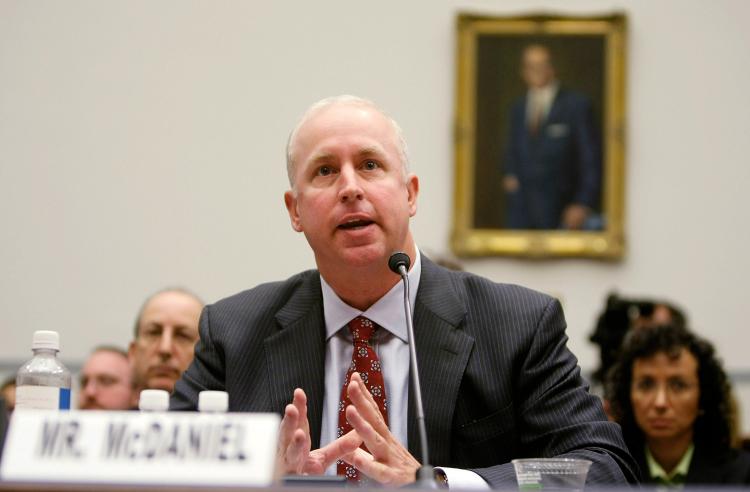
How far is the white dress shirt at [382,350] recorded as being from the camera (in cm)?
331

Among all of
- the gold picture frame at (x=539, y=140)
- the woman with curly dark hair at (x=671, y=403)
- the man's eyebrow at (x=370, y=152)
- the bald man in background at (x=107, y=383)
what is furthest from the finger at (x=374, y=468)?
the gold picture frame at (x=539, y=140)

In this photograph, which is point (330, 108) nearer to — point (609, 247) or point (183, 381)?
point (183, 381)

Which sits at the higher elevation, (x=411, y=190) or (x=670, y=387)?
(x=411, y=190)

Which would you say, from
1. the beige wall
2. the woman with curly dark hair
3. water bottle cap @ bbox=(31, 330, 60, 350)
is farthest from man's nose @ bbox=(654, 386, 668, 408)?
water bottle cap @ bbox=(31, 330, 60, 350)

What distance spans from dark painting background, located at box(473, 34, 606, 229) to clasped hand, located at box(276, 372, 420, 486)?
5.12 metres

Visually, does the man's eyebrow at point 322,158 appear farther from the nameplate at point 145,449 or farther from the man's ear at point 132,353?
the man's ear at point 132,353

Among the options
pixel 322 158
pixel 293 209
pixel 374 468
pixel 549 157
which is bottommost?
pixel 374 468

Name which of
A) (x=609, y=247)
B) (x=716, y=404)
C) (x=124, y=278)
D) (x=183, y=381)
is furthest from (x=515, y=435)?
(x=124, y=278)

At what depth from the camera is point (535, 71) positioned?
25.7 feet

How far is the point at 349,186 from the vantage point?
3.32 m

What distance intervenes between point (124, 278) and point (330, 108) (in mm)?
4772

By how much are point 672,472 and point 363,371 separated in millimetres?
2492

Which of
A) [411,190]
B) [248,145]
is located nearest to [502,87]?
[248,145]

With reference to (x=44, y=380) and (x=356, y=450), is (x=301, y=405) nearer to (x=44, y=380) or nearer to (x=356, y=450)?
(x=356, y=450)
